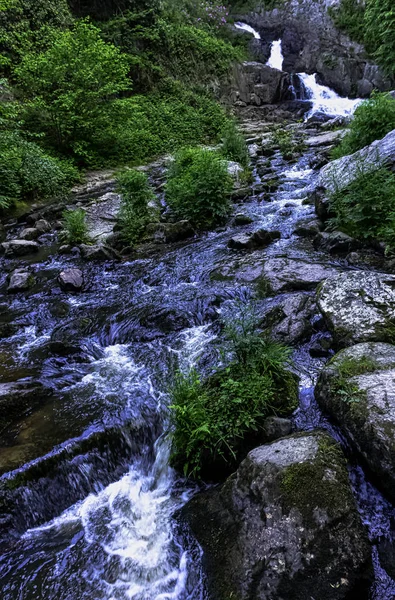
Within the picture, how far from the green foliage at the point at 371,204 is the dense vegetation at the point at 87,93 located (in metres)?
9.33

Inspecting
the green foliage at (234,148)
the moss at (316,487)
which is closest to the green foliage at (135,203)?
the green foliage at (234,148)

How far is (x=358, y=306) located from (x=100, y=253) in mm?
6061

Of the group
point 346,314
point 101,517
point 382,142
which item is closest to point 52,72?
point 382,142

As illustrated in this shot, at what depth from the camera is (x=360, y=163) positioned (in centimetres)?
800

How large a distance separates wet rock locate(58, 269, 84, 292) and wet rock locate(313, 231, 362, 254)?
16.0 feet

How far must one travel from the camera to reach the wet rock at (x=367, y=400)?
2803 mm

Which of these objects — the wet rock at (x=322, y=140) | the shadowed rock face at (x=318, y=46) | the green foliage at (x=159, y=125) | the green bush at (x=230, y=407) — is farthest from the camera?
the shadowed rock face at (x=318, y=46)

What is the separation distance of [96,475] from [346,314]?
11.0ft

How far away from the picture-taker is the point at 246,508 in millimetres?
2750

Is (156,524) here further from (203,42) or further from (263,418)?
(203,42)

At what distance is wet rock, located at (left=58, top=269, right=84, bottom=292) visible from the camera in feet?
24.1

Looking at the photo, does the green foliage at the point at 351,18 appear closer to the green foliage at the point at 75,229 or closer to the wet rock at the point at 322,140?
the wet rock at the point at 322,140

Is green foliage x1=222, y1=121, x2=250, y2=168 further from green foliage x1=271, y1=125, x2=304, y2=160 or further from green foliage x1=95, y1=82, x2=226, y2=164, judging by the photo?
green foliage x1=95, y1=82, x2=226, y2=164

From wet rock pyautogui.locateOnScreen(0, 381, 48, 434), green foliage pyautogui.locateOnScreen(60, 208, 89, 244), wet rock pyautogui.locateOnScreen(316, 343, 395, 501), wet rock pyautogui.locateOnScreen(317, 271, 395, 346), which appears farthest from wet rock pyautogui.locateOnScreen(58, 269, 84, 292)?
wet rock pyautogui.locateOnScreen(316, 343, 395, 501)
